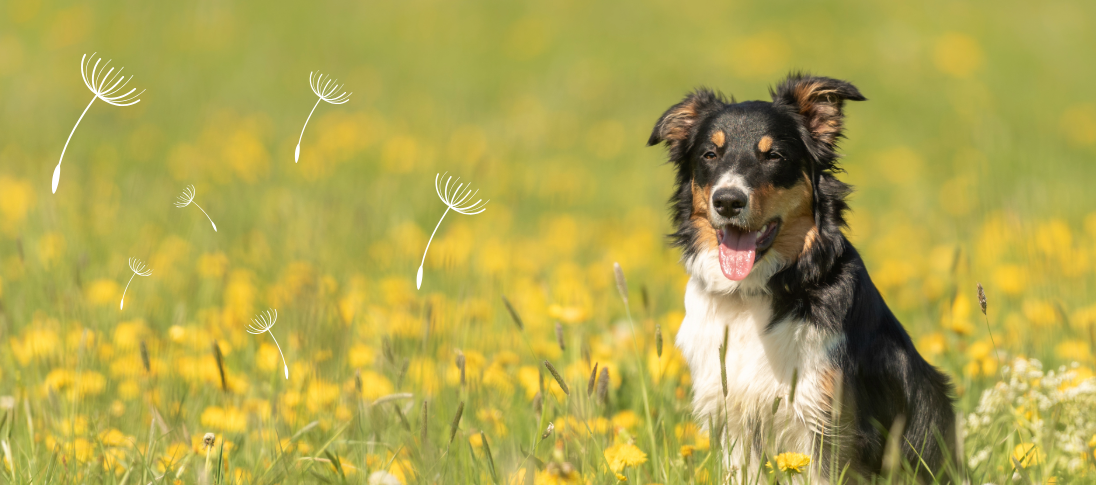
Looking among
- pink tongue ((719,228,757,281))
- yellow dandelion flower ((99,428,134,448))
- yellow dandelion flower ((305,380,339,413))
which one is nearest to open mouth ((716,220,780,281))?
pink tongue ((719,228,757,281))

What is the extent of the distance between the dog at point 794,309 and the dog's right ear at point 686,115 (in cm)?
13

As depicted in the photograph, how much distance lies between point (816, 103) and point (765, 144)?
376 mm

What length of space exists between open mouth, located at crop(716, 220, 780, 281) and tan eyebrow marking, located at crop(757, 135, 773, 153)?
291 millimetres

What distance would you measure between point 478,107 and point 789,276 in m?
9.59

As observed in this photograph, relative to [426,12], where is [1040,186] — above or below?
above

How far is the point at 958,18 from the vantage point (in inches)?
605

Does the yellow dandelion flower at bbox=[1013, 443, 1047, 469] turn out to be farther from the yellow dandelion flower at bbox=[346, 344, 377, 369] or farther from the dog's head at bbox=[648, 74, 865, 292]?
the yellow dandelion flower at bbox=[346, 344, 377, 369]

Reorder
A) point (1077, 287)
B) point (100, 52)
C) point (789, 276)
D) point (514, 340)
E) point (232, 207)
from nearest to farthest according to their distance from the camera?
1. point (789, 276)
2. point (514, 340)
3. point (1077, 287)
4. point (232, 207)
5. point (100, 52)

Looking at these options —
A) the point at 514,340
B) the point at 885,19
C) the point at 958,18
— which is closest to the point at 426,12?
the point at 885,19

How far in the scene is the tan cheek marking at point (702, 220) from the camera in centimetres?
338

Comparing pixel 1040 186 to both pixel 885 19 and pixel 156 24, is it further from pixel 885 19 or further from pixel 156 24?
pixel 156 24

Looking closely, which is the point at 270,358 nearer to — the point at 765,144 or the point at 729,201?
the point at 729,201

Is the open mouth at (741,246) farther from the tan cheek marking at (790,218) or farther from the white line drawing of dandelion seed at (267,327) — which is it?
the white line drawing of dandelion seed at (267,327)

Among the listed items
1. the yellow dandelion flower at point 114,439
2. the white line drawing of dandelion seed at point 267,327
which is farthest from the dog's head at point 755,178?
the yellow dandelion flower at point 114,439
